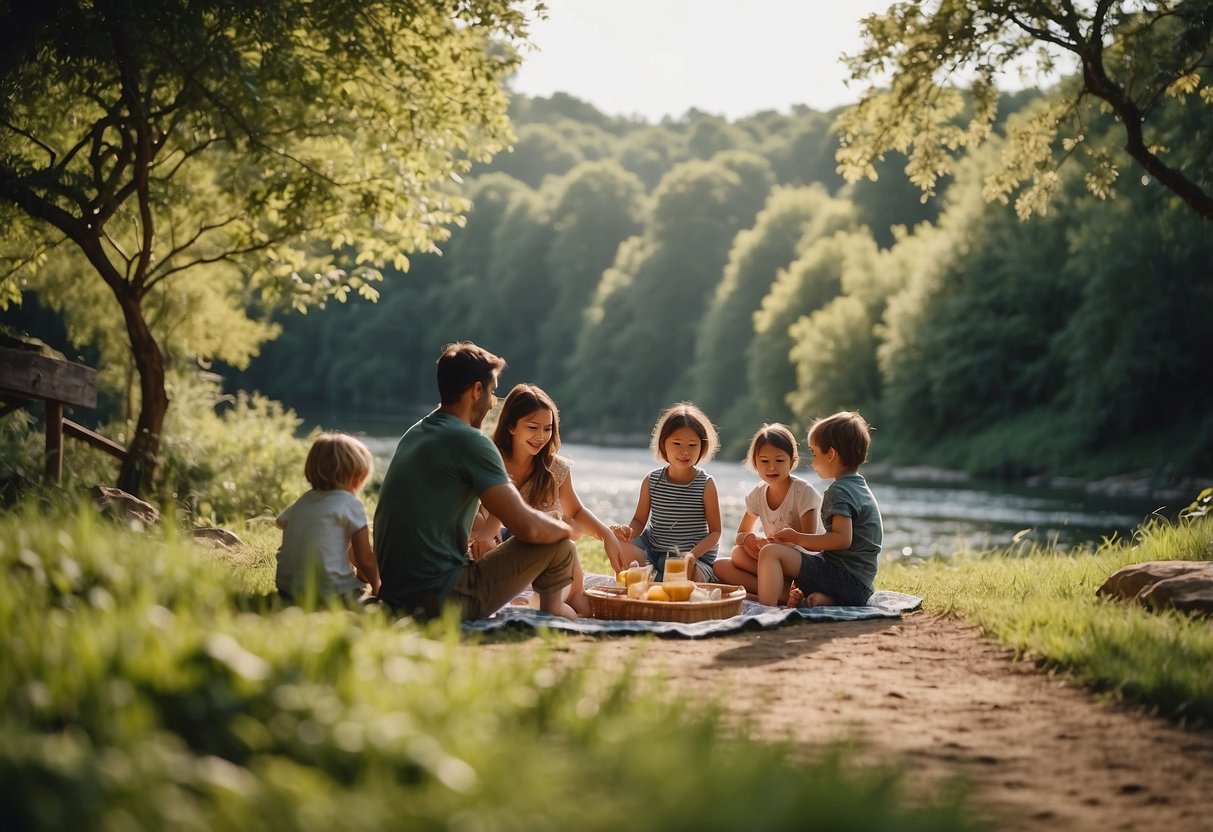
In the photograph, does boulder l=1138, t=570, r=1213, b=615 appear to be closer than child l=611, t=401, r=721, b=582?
Yes

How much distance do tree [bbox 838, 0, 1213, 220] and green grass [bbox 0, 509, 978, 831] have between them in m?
7.49

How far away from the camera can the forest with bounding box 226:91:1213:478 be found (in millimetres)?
30578

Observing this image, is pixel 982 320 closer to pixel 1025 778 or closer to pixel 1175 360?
pixel 1175 360

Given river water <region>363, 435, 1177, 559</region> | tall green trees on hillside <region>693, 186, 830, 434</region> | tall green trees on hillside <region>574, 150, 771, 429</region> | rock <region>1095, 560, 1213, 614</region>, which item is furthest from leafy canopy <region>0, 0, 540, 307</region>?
tall green trees on hillside <region>574, 150, 771, 429</region>

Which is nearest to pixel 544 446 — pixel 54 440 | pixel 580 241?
pixel 54 440

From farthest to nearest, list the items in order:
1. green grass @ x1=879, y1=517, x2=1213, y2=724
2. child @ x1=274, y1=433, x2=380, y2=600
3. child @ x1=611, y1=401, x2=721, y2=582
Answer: child @ x1=611, y1=401, x2=721, y2=582, child @ x1=274, y1=433, x2=380, y2=600, green grass @ x1=879, y1=517, x2=1213, y2=724

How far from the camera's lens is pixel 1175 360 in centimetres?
2994

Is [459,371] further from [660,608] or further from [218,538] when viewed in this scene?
[218,538]

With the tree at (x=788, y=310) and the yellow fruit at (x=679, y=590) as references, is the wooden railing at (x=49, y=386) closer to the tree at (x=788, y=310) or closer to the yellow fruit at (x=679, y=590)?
the yellow fruit at (x=679, y=590)

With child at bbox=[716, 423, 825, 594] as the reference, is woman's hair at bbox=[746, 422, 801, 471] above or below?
above

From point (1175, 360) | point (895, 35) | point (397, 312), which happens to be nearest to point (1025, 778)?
point (895, 35)

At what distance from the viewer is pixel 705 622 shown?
6254 mm

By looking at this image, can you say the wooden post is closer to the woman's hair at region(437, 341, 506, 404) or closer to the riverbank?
the woman's hair at region(437, 341, 506, 404)

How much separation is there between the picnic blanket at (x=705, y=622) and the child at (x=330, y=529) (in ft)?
2.10
